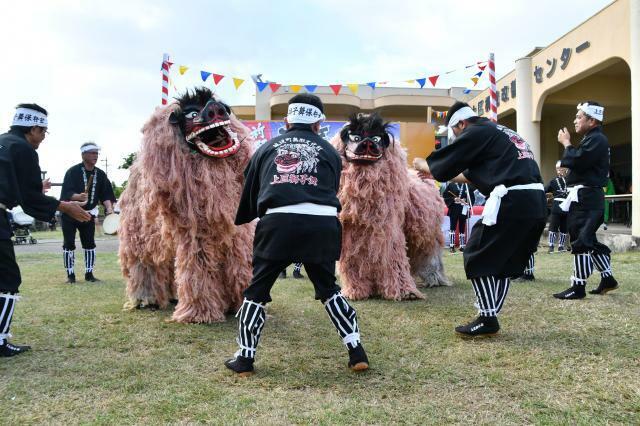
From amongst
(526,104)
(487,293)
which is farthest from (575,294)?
(526,104)

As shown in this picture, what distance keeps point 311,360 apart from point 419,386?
837 millimetres

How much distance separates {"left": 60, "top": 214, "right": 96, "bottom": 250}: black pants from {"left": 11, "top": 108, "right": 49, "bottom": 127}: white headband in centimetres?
365

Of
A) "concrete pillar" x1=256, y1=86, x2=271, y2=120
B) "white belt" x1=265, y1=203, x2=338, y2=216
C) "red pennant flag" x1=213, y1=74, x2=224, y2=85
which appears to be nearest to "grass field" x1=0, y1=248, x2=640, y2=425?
"white belt" x1=265, y1=203, x2=338, y2=216

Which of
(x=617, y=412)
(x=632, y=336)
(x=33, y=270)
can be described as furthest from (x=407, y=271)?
(x=33, y=270)

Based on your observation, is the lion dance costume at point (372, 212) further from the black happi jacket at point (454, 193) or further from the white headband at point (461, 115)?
the black happi jacket at point (454, 193)

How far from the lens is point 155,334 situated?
4039 millimetres

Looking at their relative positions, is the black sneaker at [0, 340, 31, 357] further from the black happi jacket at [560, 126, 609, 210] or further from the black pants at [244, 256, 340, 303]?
the black happi jacket at [560, 126, 609, 210]

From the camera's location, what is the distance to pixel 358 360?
122 inches

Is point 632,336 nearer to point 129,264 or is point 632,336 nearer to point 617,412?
point 617,412

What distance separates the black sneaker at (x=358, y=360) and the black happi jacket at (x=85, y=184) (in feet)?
18.5

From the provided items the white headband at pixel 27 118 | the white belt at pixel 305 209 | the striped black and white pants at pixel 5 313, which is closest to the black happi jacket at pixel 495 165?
the white belt at pixel 305 209

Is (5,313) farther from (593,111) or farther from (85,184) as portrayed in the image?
(593,111)

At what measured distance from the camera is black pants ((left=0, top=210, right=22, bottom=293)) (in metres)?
3.58

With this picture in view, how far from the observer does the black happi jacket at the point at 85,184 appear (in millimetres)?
7207
